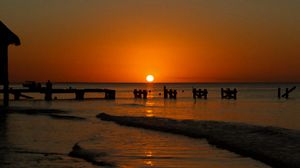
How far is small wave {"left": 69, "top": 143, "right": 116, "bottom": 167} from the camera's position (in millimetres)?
14109

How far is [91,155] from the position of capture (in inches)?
608

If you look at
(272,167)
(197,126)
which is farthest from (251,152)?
(197,126)

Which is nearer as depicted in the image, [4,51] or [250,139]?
[250,139]

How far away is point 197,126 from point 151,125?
2.43m

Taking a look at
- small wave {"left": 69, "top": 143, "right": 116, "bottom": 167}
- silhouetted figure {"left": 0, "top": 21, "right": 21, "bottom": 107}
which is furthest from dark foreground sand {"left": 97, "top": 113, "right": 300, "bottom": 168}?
silhouetted figure {"left": 0, "top": 21, "right": 21, "bottom": 107}

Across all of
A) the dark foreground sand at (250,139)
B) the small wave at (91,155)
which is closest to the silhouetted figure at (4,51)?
the dark foreground sand at (250,139)

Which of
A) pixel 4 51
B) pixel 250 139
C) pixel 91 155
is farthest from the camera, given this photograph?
pixel 4 51

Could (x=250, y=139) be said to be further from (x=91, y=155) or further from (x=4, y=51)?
(x=4, y=51)

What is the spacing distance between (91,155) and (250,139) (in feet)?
23.2

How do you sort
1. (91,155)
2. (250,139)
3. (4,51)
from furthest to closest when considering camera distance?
(4,51) < (250,139) < (91,155)

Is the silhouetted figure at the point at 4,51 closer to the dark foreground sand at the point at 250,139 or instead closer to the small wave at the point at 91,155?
the dark foreground sand at the point at 250,139

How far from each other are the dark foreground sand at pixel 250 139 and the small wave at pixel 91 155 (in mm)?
4632

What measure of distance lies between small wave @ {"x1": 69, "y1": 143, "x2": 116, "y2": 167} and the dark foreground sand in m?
4.63

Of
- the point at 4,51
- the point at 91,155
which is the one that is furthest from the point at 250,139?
the point at 4,51
